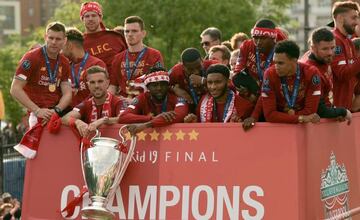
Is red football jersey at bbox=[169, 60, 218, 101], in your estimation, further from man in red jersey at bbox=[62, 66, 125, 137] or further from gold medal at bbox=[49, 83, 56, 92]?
gold medal at bbox=[49, 83, 56, 92]

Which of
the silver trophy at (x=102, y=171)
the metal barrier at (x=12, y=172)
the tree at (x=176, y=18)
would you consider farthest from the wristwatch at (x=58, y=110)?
the tree at (x=176, y=18)

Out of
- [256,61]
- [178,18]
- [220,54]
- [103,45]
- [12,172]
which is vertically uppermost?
[178,18]

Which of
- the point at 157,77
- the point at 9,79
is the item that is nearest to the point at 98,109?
the point at 157,77

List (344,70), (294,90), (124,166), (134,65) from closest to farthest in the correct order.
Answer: (294,90) < (124,166) < (344,70) < (134,65)

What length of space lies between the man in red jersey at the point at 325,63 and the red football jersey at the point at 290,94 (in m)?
0.34

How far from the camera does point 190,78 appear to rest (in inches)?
414

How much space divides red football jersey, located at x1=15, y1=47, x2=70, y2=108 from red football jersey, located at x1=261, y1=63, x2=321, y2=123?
2.63 m

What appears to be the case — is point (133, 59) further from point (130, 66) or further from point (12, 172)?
point (12, 172)

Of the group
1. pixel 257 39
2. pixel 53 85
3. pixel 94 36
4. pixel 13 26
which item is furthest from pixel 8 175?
pixel 13 26

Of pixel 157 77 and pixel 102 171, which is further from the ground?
pixel 157 77

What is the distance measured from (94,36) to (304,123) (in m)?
4.33

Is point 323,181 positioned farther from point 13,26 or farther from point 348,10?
point 13,26

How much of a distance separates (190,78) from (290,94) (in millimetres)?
→ 1337

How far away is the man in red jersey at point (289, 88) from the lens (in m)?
9.39
